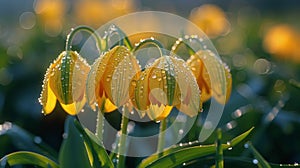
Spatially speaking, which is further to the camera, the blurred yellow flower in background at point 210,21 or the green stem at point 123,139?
the blurred yellow flower in background at point 210,21

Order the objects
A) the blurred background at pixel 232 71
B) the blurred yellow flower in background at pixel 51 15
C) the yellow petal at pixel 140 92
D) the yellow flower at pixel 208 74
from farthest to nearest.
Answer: the blurred yellow flower in background at pixel 51 15
the blurred background at pixel 232 71
the yellow flower at pixel 208 74
the yellow petal at pixel 140 92

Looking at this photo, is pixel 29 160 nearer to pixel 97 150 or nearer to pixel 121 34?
pixel 97 150

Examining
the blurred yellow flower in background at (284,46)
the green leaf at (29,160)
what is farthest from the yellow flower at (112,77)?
the blurred yellow flower in background at (284,46)

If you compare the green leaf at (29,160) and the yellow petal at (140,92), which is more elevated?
the yellow petal at (140,92)

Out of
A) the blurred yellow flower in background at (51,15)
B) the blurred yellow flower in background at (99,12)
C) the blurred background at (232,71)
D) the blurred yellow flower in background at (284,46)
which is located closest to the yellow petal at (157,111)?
the blurred background at (232,71)

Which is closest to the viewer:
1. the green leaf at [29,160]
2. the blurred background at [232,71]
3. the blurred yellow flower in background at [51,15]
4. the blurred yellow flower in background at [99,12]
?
the green leaf at [29,160]

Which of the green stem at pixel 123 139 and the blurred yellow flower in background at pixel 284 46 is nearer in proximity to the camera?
the green stem at pixel 123 139

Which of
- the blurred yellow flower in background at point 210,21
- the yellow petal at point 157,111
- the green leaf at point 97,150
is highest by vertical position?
the blurred yellow flower in background at point 210,21

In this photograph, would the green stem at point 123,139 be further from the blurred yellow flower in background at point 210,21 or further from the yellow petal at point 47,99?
the blurred yellow flower in background at point 210,21

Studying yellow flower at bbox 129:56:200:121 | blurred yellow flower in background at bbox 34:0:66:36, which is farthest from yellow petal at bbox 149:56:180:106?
blurred yellow flower in background at bbox 34:0:66:36

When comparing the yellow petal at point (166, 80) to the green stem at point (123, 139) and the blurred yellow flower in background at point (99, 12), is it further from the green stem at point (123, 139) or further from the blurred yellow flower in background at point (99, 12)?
the blurred yellow flower in background at point (99, 12)
